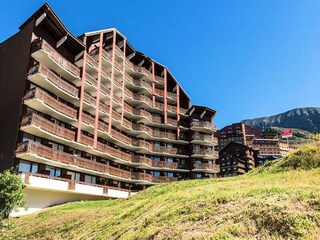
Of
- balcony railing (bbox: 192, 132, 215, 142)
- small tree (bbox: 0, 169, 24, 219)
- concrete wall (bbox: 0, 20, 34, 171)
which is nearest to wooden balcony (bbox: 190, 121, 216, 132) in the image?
balcony railing (bbox: 192, 132, 215, 142)

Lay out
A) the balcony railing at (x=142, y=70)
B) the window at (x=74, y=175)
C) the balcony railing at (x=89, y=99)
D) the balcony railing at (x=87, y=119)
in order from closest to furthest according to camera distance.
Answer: the window at (x=74, y=175)
the balcony railing at (x=87, y=119)
the balcony railing at (x=89, y=99)
the balcony railing at (x=142, y=70)

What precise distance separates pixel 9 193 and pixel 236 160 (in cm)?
8636

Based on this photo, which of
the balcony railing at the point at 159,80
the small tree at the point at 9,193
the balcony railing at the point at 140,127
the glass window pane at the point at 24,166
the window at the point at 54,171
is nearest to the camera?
the small tree at the point at 9,193

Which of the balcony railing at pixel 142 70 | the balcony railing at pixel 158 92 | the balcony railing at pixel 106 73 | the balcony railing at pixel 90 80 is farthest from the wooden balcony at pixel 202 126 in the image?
the balcony railing at pixel 90 80

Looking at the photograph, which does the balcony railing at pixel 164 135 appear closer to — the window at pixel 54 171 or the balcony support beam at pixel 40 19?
the window at pixel 54 171

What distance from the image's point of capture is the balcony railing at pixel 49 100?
33.5 m

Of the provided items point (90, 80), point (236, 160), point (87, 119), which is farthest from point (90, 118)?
point (236, 160)

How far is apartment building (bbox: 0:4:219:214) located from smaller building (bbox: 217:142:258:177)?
114 ft

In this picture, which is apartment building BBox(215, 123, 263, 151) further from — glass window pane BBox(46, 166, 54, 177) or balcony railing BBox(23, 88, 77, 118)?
glass window pane BBox(46, 166, 54, 177)

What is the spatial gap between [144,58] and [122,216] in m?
51.2

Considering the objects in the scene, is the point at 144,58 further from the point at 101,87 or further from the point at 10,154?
the point at 10,154

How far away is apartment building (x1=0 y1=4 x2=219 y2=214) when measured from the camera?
34219 millimetres

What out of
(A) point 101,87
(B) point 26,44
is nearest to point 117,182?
(A) point 101,87

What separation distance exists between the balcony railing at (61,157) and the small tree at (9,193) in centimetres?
1218
